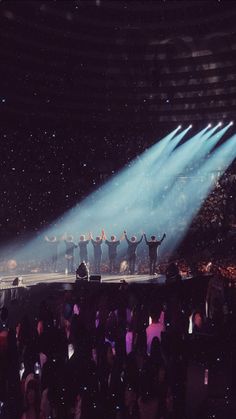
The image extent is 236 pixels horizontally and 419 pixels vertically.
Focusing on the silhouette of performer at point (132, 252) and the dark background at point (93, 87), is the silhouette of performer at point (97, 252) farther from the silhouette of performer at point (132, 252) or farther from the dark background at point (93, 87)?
the dark background at point (93, 87)

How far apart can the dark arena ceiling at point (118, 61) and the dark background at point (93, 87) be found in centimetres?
5

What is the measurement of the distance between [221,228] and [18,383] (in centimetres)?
1620

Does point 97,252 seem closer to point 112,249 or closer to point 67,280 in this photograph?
point 112,249

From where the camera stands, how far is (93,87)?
23234mm

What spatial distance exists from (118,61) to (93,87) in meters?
1.75

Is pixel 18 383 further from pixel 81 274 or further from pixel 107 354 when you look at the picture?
pixel 81 274

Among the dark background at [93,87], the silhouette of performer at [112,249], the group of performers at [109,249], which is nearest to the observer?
the group of performers at [109,249]

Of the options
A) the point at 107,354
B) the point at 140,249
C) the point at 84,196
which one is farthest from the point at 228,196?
the point at 107,354

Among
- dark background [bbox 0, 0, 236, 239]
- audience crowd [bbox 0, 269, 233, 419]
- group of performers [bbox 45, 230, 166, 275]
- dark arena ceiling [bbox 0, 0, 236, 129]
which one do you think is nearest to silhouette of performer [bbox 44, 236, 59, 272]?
group of performers [bbox 45, 230, 166, 275]

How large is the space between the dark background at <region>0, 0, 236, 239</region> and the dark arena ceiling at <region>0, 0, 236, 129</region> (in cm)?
5

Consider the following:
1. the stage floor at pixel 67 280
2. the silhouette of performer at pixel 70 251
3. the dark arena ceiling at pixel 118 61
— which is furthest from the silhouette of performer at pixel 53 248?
the dark arena ceiling at pixel 118 61

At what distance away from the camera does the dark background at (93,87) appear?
20.5 metres

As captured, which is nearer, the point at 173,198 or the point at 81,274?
the point at 81,274

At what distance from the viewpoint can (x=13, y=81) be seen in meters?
21.9
